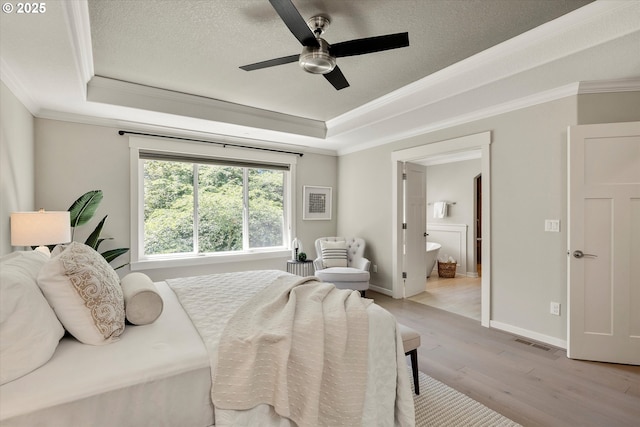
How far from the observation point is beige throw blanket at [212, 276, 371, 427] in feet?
4.45

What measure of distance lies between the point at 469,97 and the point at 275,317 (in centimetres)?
279

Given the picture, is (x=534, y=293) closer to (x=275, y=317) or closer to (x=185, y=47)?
(x=275, y=317)

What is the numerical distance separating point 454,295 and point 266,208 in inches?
126

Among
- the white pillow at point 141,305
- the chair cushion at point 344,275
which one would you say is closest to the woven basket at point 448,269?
the chair cushion at point 344,275

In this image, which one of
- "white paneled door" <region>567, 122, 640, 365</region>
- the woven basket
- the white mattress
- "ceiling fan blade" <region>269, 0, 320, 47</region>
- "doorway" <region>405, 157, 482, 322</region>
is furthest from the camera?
the woven basket

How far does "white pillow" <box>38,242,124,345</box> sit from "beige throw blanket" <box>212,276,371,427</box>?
544 mm

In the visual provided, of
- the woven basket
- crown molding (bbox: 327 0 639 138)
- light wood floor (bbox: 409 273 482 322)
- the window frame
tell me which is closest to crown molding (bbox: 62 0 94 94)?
the window frame

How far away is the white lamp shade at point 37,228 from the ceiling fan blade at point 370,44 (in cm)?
252

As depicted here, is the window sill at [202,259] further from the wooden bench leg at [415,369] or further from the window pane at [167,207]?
the wooden bench leg at [415,369]

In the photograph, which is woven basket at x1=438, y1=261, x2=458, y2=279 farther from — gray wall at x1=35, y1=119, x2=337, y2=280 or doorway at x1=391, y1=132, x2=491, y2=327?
gray wall at x1=35, y1=119, x2=337, y2=280

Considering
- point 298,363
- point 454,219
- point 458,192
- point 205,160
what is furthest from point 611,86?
point 205,160

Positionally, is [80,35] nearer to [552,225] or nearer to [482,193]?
[482,193]

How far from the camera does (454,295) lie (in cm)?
465

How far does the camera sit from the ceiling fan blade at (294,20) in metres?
1.56
